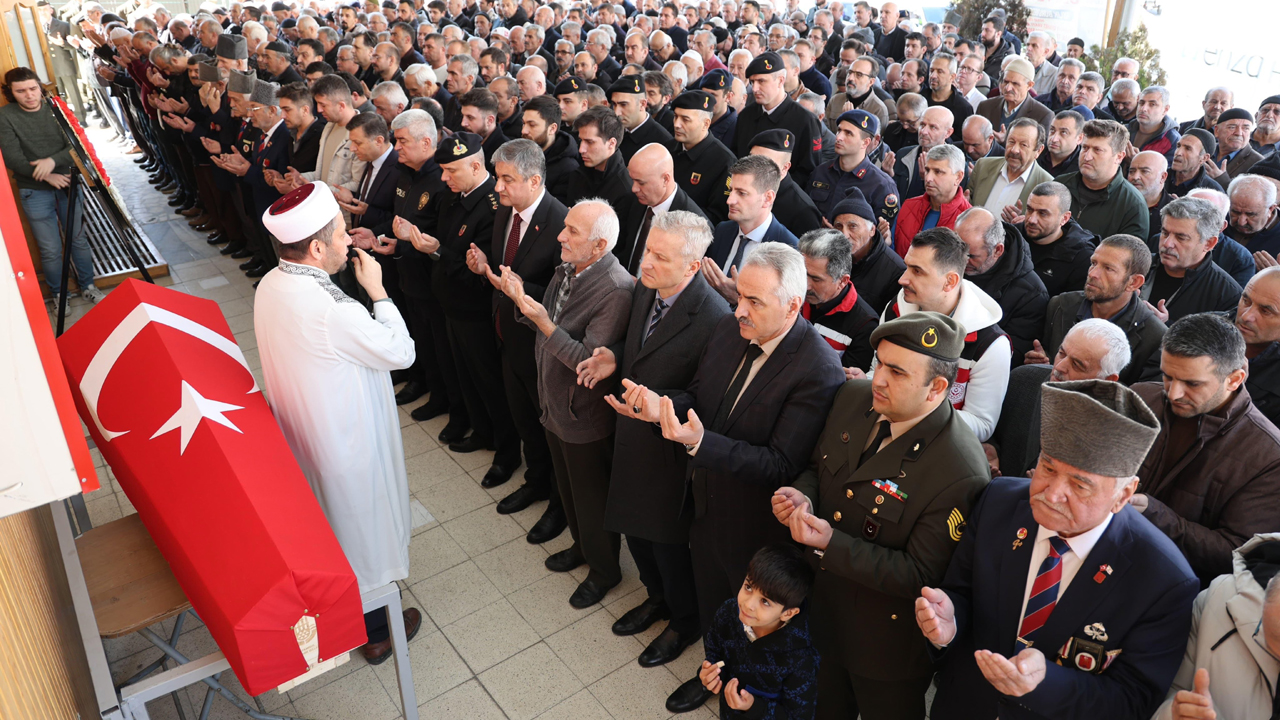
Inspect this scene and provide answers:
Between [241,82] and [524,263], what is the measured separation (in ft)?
14.4

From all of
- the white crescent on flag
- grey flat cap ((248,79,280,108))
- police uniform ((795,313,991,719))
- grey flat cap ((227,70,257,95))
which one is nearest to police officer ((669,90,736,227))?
police uniform ((795,313,991,719))

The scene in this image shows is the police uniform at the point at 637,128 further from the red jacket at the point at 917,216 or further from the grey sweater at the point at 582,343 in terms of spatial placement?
the grey sweater at the point at 582,343

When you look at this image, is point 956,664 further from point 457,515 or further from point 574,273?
point 457,515

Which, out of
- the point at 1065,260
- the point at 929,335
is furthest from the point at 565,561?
the point at 1065,260

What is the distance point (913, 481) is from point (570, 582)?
2.22 meters

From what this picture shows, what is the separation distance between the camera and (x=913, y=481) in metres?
2.33

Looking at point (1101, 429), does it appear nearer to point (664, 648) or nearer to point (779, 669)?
point (779, 669)

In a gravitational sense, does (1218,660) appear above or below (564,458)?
above

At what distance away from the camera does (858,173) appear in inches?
204

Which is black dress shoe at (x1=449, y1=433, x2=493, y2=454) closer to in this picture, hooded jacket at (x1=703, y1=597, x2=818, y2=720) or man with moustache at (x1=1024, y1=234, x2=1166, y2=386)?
hooded jacket at (x1=703, y1=597, x2=818, y2=720)

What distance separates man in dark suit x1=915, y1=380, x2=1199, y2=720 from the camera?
1.89 meters

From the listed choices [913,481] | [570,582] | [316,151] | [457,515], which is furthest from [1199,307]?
[316,151]

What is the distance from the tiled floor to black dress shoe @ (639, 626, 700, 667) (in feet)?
0.12

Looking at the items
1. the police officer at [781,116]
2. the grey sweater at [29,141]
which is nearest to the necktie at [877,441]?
the police officer at [781,116]
